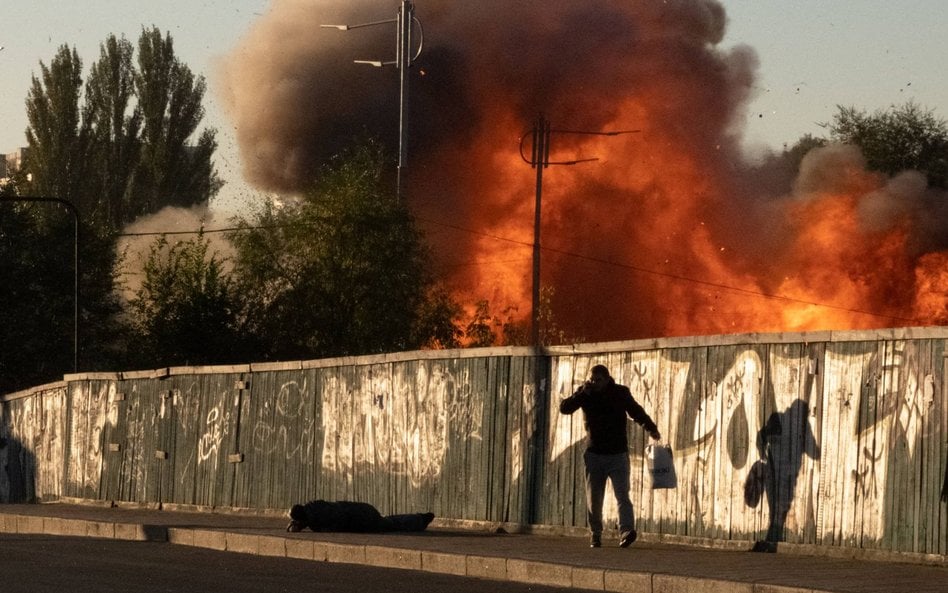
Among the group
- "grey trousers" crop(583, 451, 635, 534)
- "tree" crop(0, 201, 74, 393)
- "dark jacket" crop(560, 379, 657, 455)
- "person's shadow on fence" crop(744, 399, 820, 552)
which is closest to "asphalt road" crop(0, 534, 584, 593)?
"grey trousers" crop(583, 451, 635, 534)

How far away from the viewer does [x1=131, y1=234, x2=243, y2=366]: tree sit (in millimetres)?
A: 45125

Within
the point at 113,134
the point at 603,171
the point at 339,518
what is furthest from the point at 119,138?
the point at 339,518

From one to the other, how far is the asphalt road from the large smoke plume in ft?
139

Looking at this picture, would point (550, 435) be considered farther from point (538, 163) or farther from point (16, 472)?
point (538, 163)

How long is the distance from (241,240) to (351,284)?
365 centimetres

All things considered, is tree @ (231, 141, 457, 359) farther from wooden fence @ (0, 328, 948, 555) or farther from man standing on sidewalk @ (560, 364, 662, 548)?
man standing on sidewalk @ (560, 364, 662, 548)

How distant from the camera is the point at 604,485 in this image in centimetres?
1479

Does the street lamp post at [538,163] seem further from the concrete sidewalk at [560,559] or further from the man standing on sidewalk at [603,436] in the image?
the man standing on sidewalk at [603,436]

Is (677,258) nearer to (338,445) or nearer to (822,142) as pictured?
(822,142)

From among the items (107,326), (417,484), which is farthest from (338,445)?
(107,326)

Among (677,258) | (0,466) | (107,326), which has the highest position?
(677,258)

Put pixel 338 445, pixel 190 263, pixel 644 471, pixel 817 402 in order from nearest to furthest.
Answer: pixel 817 402, pixel 644 471, pixel 338 445, pixel 190 263

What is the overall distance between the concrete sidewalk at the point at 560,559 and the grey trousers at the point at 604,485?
263 millimetres

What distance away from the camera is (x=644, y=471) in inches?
613
